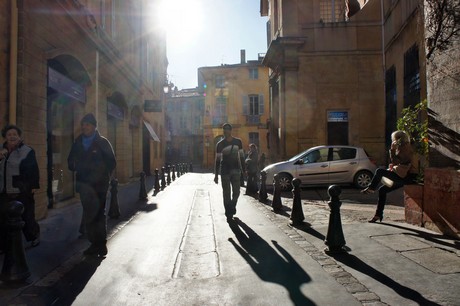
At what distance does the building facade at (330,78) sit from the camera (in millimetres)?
19188

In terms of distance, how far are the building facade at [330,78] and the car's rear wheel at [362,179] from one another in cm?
604

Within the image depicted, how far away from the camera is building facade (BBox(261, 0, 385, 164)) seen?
755 inches

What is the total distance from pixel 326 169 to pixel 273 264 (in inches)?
348

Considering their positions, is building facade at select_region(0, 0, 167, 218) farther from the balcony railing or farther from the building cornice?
the balcony railing

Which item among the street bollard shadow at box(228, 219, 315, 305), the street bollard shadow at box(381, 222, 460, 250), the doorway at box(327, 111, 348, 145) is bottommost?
the street bollard shadow at box(228, 219, 315, 305)

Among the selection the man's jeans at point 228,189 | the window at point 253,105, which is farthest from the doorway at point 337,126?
the window at point 253,105

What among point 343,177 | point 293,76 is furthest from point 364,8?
point 343,177

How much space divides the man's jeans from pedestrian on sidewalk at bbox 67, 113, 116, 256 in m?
2.83

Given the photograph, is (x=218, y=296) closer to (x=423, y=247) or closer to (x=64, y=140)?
(x=423, y=247)

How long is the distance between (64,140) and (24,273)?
7.36 m

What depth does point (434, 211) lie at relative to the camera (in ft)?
19.8

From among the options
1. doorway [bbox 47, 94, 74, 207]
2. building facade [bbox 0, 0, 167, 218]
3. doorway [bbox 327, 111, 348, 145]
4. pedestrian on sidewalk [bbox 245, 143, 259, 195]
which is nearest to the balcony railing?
doorway [bbox 327, 111, 348, 145]

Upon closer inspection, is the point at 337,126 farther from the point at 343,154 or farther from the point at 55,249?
the point at 55,249

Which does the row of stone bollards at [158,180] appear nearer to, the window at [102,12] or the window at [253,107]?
the window at [102,12]
